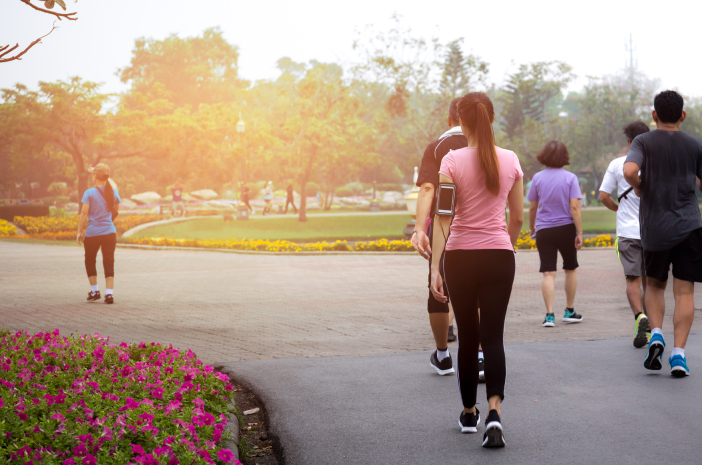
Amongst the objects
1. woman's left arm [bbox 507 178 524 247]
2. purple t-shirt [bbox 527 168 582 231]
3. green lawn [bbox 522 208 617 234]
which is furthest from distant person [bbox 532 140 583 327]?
green lawn [bbox 522 208 617 234]

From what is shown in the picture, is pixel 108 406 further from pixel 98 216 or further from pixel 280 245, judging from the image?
pixel 280 245

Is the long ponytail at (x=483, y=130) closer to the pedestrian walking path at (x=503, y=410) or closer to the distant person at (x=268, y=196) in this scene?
the pedestrian walking path at (x=503, y=410)

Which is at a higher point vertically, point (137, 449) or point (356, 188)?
point (356, 188)

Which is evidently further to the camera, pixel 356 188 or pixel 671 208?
pixel 356 188

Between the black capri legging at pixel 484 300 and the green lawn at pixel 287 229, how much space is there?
18.9m

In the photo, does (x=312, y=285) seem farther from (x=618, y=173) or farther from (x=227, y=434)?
(x=227, y=434)

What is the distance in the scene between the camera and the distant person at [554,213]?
23.7 feet

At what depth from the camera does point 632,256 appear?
651 centimetres

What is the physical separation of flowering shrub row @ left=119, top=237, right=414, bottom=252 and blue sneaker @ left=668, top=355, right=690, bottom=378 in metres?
11.7

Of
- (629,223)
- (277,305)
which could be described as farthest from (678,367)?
(277,305)

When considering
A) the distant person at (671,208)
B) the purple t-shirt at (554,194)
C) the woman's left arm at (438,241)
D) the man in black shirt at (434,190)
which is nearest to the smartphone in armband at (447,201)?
the woman's left arm at (438,241)

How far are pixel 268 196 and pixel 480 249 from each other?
26.7m

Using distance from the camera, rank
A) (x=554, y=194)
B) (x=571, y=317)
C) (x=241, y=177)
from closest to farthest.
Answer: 1. (x=554, y=194)
2. (x=571, y=317)
3. (x=241, y=177)

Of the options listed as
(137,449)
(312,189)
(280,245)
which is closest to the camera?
(137,449)
